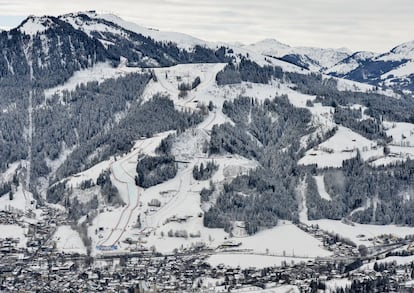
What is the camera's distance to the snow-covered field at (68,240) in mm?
123562

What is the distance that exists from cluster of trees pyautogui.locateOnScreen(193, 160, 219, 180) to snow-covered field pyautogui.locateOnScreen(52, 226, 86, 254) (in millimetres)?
21324

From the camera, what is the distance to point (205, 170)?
145875 millimetres

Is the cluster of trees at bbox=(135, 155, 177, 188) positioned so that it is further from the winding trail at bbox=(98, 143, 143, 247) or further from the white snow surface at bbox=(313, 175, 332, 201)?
the white snow surface at bbox=(313, 175, 332, 201)

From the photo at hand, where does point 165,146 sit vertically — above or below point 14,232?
above

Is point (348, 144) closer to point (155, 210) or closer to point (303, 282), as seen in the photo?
point (155, 210)

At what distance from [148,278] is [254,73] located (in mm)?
91754

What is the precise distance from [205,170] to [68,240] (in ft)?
86.4

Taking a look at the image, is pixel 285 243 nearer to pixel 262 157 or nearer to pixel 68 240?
pixel 68 240

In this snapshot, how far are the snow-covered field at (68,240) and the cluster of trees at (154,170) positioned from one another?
51.0ft

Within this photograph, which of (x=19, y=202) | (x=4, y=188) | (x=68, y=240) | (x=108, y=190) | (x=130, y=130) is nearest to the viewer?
(x=68, y=240)

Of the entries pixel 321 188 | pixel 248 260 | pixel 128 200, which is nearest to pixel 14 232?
pixel 128 200

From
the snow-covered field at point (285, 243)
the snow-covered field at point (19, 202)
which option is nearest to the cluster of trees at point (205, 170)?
the snow-covered field at point (285, 243)

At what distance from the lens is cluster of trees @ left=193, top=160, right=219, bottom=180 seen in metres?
145

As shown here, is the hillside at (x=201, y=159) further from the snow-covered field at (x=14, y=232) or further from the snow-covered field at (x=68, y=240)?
the snow-covered field at (x=14, y=232)
